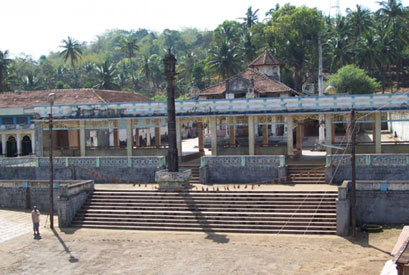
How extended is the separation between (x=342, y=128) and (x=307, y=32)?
12.9 metres

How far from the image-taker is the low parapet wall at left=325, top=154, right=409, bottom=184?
23.7 m

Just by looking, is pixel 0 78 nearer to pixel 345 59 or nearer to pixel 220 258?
pixel 345 59

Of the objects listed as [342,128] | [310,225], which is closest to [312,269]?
[310,225]

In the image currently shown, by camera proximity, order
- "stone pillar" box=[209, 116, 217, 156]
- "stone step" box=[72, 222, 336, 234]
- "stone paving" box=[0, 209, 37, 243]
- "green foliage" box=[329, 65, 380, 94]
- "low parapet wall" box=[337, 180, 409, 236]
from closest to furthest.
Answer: "stone step" box=[72, 222, 336, 234] → "low parapet wall" box=[337, 180, 409, 236] → "stone paving" box=[0, 209, 37, 243] → "stone pillar" box=[209, 116, 217, 156] → "green foliage" box=[329, 65, 380, 94]

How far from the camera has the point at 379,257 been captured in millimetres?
16391

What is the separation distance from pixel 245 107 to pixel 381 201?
1096cm

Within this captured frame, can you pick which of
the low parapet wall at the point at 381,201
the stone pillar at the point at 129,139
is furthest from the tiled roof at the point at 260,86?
the low parapet wall at the point at 381,201

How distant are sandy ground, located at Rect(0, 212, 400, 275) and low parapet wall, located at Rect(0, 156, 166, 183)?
22.1 feet

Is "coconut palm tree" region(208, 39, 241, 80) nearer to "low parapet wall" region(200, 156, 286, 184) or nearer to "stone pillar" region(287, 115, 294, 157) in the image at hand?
"stone pillar" region(287, 115, 294, 157)

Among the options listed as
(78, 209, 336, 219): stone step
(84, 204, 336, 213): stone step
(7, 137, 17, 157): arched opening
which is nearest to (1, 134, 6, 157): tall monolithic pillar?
(7, 137, 17, 157): arched opening

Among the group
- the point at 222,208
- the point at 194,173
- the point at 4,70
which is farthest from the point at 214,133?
the point at 4,70

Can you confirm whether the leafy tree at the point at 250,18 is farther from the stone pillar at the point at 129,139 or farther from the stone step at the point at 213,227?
the stone step at the point at 213,227

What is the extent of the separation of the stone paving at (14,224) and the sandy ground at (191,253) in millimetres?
638

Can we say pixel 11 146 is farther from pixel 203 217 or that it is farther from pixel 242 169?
pixel 203 217
